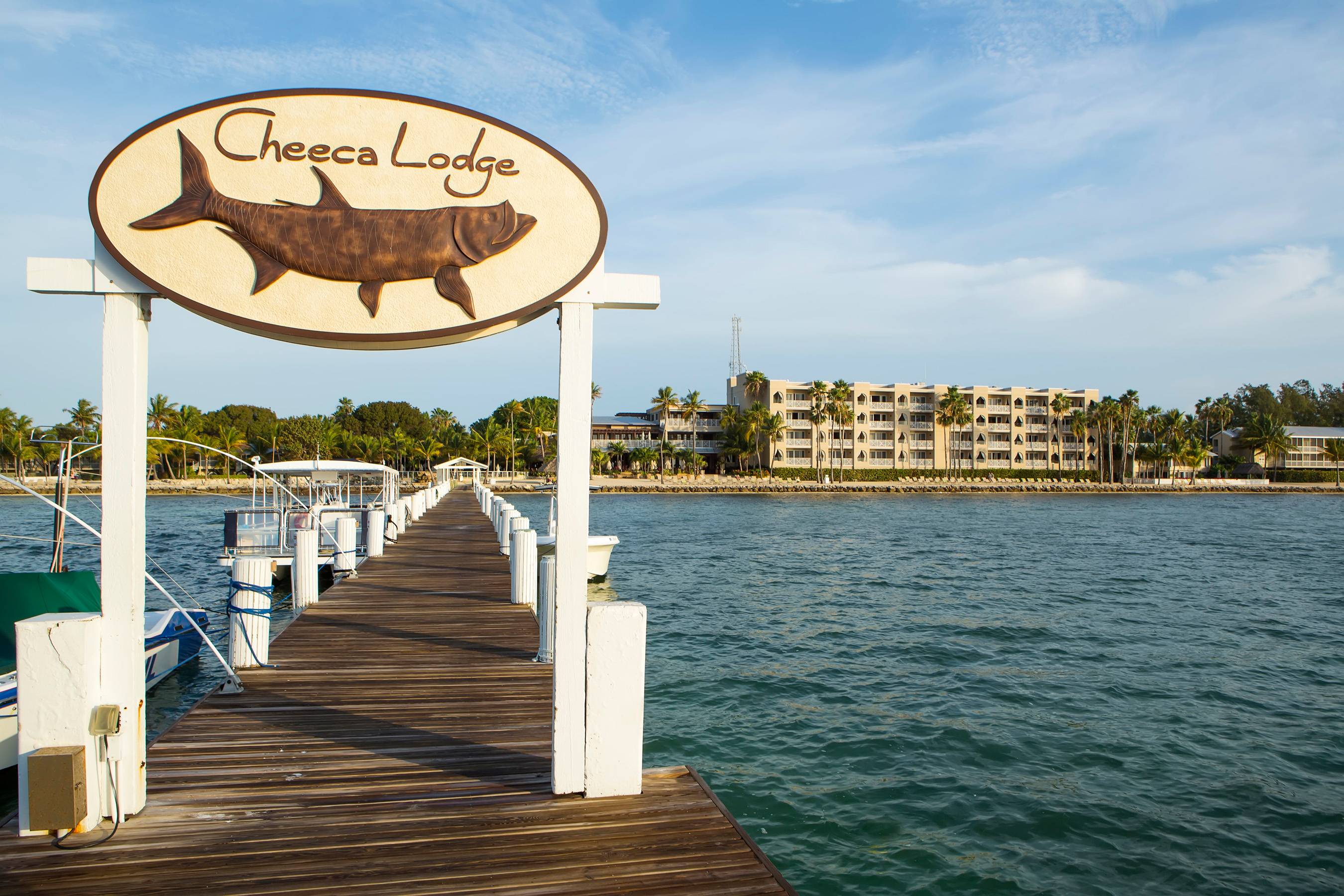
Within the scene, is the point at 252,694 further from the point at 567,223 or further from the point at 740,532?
the point at 740,532

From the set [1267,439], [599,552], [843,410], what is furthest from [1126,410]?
[599,552]

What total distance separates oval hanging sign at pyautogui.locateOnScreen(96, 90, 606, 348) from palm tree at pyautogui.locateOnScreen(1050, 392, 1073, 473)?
124 meters

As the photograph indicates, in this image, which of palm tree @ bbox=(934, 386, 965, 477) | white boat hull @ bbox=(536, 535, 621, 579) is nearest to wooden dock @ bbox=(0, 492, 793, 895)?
white boat hull @ bbox=(536, 535, 621, 579)

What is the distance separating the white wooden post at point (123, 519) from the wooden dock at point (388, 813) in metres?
0.50

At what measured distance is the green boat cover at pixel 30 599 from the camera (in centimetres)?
939

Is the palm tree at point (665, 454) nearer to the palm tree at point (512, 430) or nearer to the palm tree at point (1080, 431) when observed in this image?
the palm tree at point (512, 430)

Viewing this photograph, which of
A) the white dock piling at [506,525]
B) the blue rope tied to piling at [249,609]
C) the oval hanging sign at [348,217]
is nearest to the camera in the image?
the oval hanging sign at [348,217]

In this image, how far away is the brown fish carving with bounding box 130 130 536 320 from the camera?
4.96 meters

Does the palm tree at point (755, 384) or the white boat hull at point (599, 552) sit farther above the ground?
the palm tree at point (755, 384)

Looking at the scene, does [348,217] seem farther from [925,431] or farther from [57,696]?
[925,431]

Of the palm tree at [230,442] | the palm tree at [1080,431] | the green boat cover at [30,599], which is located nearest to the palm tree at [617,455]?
the palm tree at [230,442]

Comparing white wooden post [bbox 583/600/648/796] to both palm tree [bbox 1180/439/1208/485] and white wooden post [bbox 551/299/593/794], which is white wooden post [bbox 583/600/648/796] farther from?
palm tree [bbox 1180/439/1208/485]

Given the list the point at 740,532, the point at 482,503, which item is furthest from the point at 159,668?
the point at 740,532

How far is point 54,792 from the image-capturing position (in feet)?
15.0
